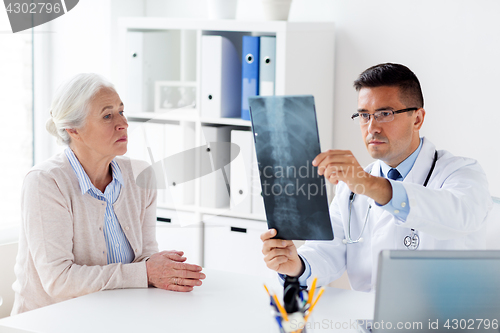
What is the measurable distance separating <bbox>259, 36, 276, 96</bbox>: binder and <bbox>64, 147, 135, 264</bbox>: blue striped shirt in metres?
0.91

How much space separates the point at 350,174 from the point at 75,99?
3.38 feet

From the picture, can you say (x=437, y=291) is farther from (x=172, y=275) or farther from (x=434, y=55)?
(x=434, y=55)

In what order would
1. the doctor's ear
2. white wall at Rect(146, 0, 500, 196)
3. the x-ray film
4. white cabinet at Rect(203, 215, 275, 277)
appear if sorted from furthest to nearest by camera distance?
white cabinet at Rect(203, 215, 275, 277) → white wall at Rect(146, 0, 500, 196) → the doctor's ear → the x-ray film

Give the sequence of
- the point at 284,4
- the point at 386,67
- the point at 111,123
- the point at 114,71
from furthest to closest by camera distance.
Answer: the point at 114,71, the point at 284,4, the point at 111,123, the point at 386,67

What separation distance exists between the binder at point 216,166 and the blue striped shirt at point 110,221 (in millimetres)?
876

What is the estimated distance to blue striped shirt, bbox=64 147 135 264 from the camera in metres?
1.77

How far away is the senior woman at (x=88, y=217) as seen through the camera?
63.2 inches

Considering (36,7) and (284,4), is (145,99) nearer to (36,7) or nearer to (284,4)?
(36,7)

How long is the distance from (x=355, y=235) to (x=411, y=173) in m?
0.26

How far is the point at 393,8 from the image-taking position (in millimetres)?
2539

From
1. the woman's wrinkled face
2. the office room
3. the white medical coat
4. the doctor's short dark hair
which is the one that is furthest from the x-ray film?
the woman's wrinkled face

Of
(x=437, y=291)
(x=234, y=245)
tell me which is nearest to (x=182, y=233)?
(x=234, y=245)

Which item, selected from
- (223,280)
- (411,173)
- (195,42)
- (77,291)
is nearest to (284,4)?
(195,42)

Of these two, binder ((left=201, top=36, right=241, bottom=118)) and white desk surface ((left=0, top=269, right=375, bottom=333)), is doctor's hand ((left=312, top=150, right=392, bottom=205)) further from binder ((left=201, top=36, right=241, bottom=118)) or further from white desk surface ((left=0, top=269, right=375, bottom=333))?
binder ((left=201, top=36, right=241, bottom=118))
